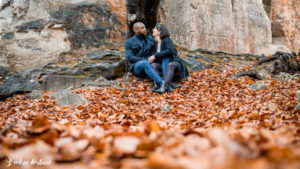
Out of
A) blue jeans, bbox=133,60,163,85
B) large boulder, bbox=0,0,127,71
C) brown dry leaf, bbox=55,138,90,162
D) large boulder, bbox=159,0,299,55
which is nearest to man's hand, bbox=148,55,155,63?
blue jeans, bbox=133,60,163,85

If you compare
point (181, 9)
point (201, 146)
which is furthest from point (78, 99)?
point (181, 9)

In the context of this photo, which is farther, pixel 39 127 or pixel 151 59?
pixel 151 59

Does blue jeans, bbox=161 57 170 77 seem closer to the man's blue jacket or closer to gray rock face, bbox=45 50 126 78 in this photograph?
the man's blue jacket

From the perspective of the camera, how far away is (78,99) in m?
3.48

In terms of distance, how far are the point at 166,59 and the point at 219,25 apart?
3.92 meters

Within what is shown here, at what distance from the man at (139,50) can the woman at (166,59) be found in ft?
0.66

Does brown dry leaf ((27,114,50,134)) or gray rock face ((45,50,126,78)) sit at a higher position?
brown dry leaf ((27,114,50,134))

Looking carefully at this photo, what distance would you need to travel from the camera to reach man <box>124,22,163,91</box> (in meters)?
4.70

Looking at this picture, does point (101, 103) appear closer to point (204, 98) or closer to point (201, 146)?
point (204, 98)

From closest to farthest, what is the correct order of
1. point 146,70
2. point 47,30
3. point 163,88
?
point 163,88 < point 146,70 < point 47,30

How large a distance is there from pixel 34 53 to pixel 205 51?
4878 mm

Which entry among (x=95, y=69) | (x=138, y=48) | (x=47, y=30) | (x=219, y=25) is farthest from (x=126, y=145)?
(x=219, y=25)

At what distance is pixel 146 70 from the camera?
461cm

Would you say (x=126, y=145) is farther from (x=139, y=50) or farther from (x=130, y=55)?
(x=139, y=50)
